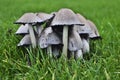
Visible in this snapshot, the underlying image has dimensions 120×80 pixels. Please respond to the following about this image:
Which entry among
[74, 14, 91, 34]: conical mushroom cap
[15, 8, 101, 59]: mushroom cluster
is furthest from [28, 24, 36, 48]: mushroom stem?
[74, 14, 91, 34]: conical mushroom cap

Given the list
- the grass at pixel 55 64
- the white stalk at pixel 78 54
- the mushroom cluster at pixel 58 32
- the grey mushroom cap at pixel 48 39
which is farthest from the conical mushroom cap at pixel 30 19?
the white stalk at pixel 78 54

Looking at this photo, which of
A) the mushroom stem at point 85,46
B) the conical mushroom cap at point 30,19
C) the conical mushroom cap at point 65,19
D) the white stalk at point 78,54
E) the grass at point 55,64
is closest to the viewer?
the grass at point 55,64

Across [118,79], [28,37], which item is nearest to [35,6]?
[28,37]

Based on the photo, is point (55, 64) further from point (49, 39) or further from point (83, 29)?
point (83, 29)

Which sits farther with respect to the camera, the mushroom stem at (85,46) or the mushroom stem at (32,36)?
the mushroom stem at (85,46)

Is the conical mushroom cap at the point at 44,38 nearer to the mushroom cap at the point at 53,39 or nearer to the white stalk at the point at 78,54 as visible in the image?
the mushroom cap at the point at 53,39

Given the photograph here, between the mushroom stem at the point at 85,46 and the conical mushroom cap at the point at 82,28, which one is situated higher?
the conical mushroom cap at the point at 82,28

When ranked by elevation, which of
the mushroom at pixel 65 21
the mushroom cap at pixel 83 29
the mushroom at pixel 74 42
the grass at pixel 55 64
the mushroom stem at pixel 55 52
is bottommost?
the grass at pixel 55 64

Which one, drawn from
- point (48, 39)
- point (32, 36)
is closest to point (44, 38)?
point (48, 39)
